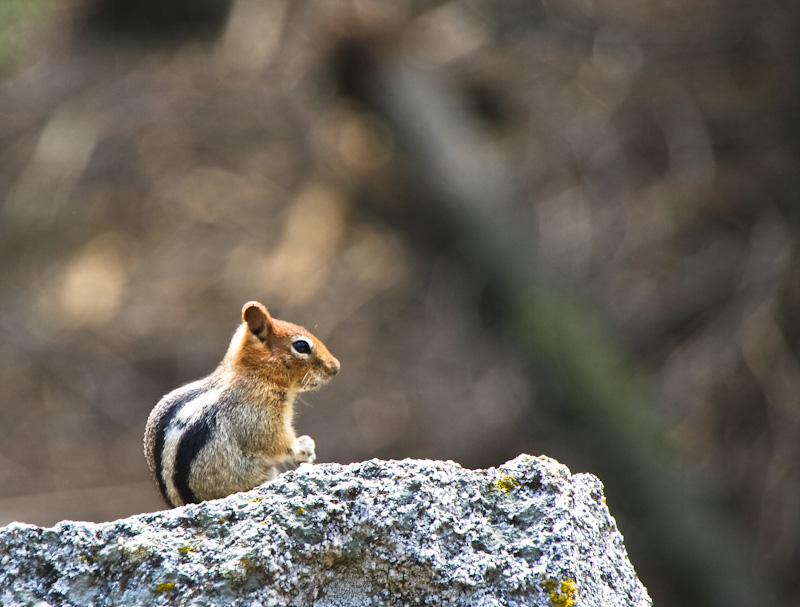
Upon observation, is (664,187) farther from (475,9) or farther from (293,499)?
(293,499)

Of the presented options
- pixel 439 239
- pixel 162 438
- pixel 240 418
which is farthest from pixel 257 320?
pixel 439 239

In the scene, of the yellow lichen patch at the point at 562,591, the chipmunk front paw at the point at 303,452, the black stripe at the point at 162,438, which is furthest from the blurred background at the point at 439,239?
the yellow lichen patch at the point at 562,591

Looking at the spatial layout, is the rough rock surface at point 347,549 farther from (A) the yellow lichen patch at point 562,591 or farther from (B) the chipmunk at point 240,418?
(B) the chipmunk at point 240,418

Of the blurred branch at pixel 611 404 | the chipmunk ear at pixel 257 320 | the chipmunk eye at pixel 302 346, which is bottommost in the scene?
the blurred branch at pixel 611 404

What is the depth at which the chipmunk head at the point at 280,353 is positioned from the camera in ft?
10.4

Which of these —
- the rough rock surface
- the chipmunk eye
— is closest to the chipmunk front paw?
the chipmunk eye

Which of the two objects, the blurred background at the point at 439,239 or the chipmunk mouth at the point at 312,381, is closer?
the chipmunk mouth at the point at 312,381

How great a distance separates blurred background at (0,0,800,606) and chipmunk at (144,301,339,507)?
4.70 metres

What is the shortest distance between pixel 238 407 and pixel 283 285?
655cm

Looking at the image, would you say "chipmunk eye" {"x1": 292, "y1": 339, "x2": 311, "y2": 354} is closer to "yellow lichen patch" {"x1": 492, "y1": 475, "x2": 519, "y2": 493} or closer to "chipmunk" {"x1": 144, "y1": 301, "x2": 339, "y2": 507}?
"chipmunk" {"x1": 144, "y1": 301, "x2": 339, "y2": 507}

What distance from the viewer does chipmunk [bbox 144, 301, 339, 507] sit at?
2.77m

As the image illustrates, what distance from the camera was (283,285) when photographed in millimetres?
9453

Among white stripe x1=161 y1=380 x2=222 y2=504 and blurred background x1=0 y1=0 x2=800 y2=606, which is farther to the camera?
blurred background x1=0 y1=0 x2=800 y2=606

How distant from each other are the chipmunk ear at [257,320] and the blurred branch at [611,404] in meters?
4.71
